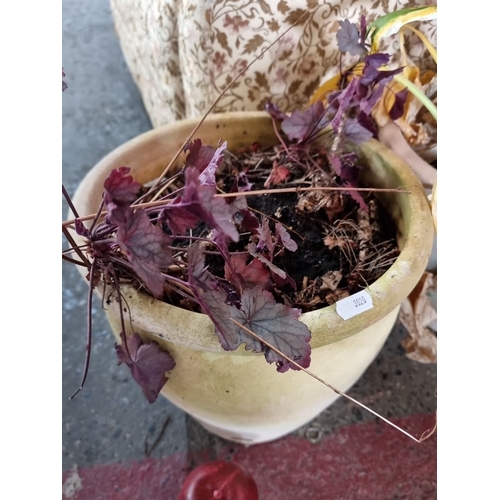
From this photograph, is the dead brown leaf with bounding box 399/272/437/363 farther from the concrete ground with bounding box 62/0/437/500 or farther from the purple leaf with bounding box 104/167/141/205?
the purple leaf with bounding box 104/167/141/205

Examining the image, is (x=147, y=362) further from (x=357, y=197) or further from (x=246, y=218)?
(x=357, y=197)

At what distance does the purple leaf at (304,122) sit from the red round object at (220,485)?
460 mm

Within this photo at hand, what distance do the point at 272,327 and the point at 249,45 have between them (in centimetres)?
55

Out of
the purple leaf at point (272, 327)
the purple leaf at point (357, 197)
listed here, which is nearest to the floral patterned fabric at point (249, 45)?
the purple leaf at point (357, 197)

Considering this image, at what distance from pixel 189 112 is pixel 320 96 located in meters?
0.31

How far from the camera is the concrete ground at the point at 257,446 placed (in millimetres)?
853

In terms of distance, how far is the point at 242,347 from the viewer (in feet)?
1.65

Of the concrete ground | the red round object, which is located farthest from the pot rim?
the concrete ground

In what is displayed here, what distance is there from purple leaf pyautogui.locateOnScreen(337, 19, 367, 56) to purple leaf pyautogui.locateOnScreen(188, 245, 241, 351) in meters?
0.40

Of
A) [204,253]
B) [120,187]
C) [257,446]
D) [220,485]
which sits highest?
[120,187]

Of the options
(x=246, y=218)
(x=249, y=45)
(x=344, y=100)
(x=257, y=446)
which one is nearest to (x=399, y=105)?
(x=344, y=100)

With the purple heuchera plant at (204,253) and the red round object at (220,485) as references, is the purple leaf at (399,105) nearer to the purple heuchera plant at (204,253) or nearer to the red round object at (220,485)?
the purple heuchera plant at (204,253)
